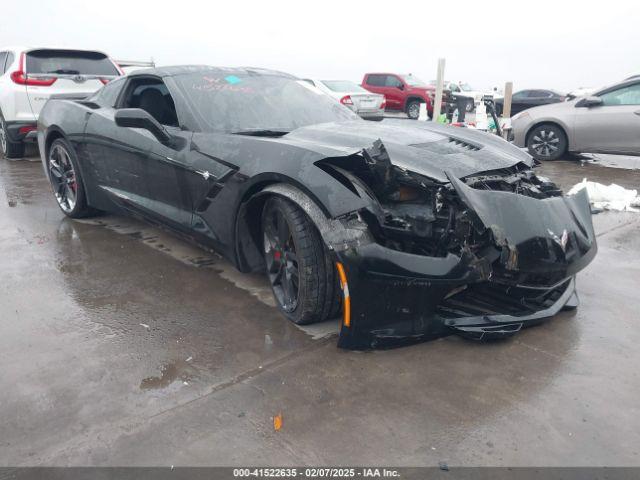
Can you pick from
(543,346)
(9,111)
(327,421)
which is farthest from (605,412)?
(9,111)

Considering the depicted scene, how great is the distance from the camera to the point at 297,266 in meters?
2.97

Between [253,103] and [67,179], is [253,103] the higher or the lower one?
the higher one

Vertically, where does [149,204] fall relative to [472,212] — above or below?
below

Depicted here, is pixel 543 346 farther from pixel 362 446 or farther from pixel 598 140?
pixel 598 140

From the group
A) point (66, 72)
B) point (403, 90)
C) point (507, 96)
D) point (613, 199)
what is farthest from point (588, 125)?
point (403, 90)

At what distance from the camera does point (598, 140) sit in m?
8.60

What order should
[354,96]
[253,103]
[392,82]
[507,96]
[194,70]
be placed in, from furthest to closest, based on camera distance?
1. [392,82]
2. [354,96]
3. [507,96]
4. [194,70]
5. [253,103]

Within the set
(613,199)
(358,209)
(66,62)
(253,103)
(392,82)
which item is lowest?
(613,199)

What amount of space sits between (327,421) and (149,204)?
2.36 metres

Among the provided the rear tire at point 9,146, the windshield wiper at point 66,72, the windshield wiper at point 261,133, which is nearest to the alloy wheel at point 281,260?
the windshield wiper at point 261,133

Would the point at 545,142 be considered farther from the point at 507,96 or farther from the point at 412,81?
the point at 412,81

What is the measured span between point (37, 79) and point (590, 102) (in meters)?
8.27

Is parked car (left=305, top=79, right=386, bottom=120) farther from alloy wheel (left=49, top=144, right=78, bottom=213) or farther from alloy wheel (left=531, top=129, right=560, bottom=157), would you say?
alloy wheel (left=49, top=144, right=78, bottom=213)

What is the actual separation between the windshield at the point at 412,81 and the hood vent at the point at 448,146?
1768cm
